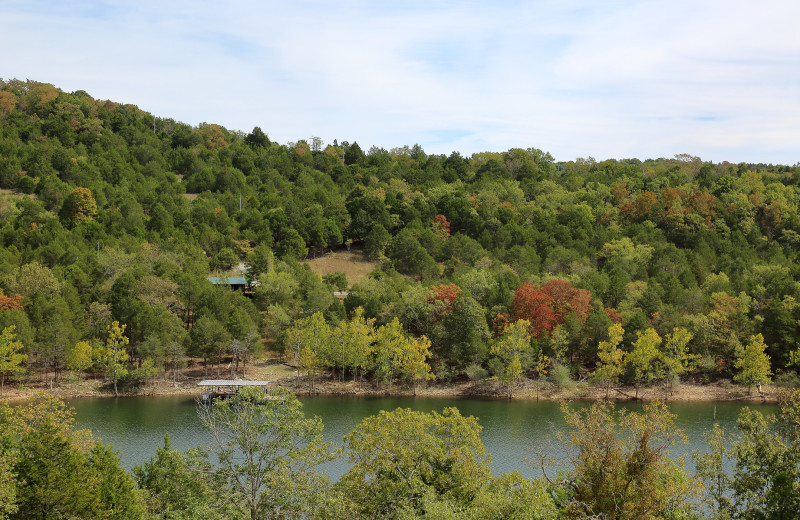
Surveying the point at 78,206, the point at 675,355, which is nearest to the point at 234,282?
the point at 78,206

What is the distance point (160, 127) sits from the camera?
115000 mm

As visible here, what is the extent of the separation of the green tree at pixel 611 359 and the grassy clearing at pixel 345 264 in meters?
32.1

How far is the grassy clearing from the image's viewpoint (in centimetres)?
7794

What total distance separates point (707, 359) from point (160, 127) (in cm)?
9561

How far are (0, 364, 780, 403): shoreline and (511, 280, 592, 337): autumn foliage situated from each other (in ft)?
17.5

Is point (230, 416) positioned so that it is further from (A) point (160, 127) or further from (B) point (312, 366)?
(A) point (160, 127)

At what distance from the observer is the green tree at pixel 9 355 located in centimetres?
4699

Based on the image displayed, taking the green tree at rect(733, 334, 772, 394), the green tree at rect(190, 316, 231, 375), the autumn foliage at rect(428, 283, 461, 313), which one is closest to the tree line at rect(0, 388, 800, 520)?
the green tree at rect(190, 316, 231, 375)

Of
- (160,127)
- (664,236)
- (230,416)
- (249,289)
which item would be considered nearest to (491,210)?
(664,236)

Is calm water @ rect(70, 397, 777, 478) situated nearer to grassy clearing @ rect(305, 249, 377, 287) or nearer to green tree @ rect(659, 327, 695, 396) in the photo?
green tree @ rect(659, 327, 695, 396)

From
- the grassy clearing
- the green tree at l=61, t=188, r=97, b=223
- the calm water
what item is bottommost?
the calm water

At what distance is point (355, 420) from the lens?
145 ft

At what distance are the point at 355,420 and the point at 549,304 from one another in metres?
21.3

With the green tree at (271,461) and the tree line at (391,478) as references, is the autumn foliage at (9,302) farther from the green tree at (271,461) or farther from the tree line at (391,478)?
the green tree at (271,461)
